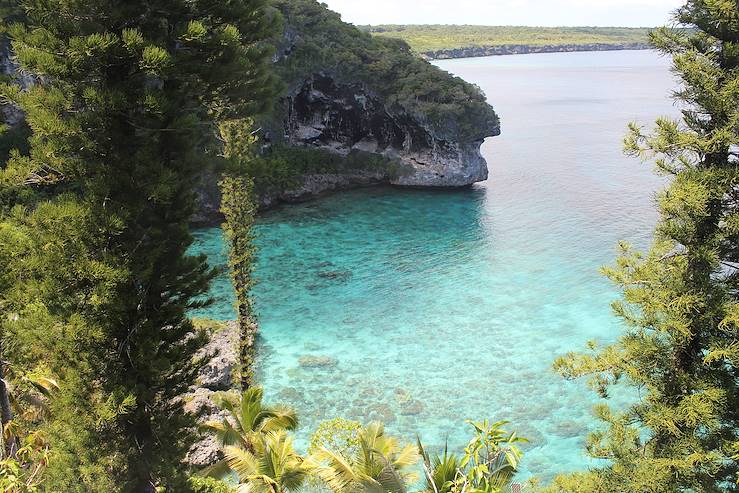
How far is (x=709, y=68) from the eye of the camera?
1282cm

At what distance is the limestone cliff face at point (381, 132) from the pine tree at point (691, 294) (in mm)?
47397

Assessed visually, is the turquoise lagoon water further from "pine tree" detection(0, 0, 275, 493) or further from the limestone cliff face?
"pine tree" detection(0, 0, 275, 493)

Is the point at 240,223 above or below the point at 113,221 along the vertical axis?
below

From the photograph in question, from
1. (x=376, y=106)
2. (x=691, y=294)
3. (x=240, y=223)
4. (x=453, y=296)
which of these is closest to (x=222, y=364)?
(x=240, y=223)

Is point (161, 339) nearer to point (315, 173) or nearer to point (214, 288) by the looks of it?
point (214, 288)

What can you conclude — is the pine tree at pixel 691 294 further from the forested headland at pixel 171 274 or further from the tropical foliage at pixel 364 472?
the tropical foliage at pixel 364 472

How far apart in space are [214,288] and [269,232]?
11.2 meters

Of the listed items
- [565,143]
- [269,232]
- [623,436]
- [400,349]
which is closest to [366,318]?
Result: [400,349]

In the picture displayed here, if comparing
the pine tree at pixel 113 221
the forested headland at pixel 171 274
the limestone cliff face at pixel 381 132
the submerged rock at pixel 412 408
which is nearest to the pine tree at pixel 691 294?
the forested headland at pixel 171 274

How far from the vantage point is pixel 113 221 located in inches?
471

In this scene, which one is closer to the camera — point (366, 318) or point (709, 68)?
point (709, 68)

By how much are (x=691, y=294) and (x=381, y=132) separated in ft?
177

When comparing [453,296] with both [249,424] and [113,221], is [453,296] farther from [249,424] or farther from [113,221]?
[113,221]

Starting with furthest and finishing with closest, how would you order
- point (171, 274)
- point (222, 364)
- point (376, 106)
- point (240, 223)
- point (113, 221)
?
1. point (376, 106)
2. point (222, 364)
3. point (240, 223)
4. point (171, 274)
5. point (113, 221)
